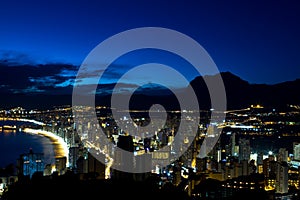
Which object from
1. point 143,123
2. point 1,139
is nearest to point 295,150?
point 143,123

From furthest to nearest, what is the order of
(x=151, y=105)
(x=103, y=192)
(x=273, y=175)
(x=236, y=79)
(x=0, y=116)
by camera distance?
(x=0, y=116)
(x=236, y=79)
(x=151, y=105)
(x=273, y=175)
(x=103, y=192)

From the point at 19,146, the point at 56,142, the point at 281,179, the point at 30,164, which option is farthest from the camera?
the point at 56,142

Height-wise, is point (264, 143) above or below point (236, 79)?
below

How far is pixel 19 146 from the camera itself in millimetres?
10359

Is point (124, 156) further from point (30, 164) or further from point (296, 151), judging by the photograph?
point (296, 151)

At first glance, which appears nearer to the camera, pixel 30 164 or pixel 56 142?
pixel 30 164

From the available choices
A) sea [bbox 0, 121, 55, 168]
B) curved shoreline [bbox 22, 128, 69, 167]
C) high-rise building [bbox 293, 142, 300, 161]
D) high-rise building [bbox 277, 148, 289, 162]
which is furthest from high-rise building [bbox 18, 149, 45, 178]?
high-rise building [bbox 293, 142, 300, 161]

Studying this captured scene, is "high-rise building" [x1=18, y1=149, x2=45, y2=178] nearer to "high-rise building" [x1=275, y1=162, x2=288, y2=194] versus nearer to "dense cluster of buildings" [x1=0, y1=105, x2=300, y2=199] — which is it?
"dense cluster of buildings" [x1=0, y1=105, x2=300, y2=199]

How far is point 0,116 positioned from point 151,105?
32.5ft

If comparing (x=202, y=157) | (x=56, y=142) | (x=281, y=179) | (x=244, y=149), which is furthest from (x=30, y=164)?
(x=56, y=142)

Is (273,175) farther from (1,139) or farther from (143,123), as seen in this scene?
(1,139)

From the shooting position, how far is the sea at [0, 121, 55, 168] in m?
8.41

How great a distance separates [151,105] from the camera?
10.2m

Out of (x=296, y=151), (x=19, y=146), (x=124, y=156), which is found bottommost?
(x=19, y=146)
